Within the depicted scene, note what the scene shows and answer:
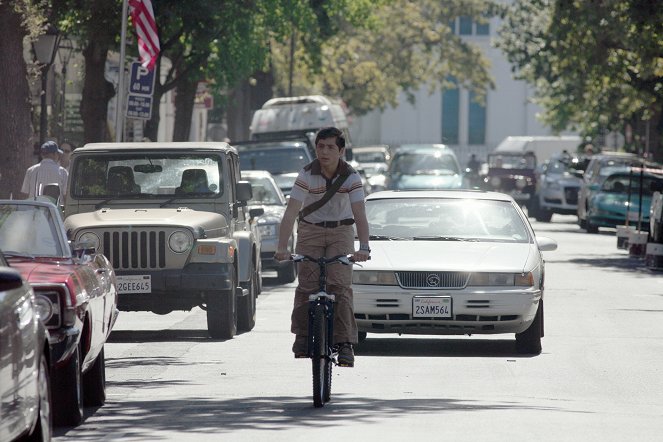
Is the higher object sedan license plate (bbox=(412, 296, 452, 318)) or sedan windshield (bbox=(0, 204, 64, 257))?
sedan windshield (bbox=(0, 204, 64, 257))

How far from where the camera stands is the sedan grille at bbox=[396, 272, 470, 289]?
1514cm

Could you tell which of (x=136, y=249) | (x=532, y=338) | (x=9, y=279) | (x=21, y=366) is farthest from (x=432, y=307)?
(x=9, y=279)

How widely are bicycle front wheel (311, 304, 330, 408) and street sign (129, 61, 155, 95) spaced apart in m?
17.6

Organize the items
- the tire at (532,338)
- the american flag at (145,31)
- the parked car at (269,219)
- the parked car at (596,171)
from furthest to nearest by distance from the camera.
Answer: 1. the parked car at (596,171)
2. the american flag at (145,31)
3. the parked car at (269,219)
4. the tire at (532,338)

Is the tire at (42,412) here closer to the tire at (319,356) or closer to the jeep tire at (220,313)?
the tire at (319,356)

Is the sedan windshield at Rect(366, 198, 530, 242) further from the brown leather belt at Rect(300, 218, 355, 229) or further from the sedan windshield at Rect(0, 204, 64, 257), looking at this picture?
the sedan windshield at Rect(0, 204, 64, 257)

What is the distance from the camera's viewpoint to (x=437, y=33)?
82.2m

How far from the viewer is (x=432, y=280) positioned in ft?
49.8

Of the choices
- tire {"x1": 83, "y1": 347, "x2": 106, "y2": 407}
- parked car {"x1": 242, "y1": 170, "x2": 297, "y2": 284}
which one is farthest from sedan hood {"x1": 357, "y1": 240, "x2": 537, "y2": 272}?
parked car {"x1": 242, "y1": 170, "x2": 297, "y2": 284}

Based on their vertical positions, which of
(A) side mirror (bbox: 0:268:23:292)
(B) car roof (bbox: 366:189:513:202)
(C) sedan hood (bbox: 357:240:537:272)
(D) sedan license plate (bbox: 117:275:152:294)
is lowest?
(D) sedan license plate (bbox: 117:275:152:294)

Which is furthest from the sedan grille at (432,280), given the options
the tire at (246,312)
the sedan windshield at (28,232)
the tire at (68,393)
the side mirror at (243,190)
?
the tire at (68,393)

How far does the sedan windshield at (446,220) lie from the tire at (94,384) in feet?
15.7

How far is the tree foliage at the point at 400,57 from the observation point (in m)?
79.4

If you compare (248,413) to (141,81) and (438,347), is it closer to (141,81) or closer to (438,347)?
(438,347)
